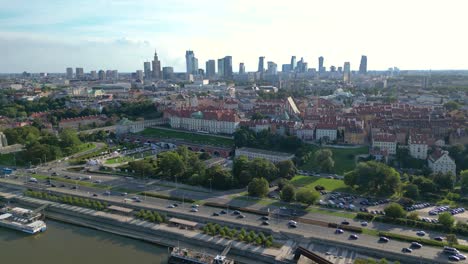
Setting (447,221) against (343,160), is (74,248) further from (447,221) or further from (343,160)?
(343,160)

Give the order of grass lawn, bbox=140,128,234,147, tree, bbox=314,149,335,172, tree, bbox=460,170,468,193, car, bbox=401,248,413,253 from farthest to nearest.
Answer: grass lawn, bbox=140,128,234,147
tree, bbox=314,149,335,172
tree, bbox=460,170,468,193
car, bbox=401,248,413,253

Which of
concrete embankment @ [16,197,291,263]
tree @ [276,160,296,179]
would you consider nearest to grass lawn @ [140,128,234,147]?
tree @ [276,160,296,179]

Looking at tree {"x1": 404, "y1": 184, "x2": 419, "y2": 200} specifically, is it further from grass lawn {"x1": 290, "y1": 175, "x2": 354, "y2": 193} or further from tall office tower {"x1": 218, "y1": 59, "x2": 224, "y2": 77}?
tall office tower {"x1": 218, "y1": 59, "x2": 224, "y2": 77}

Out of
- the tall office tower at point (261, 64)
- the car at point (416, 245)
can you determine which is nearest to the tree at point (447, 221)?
the car at point (416, 245)

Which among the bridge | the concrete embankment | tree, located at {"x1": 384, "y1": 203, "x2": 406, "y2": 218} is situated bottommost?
the concrete embankment

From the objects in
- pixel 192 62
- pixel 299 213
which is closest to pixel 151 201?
pixel 299 213

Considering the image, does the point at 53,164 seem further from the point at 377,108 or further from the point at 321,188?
the point at 377,108
